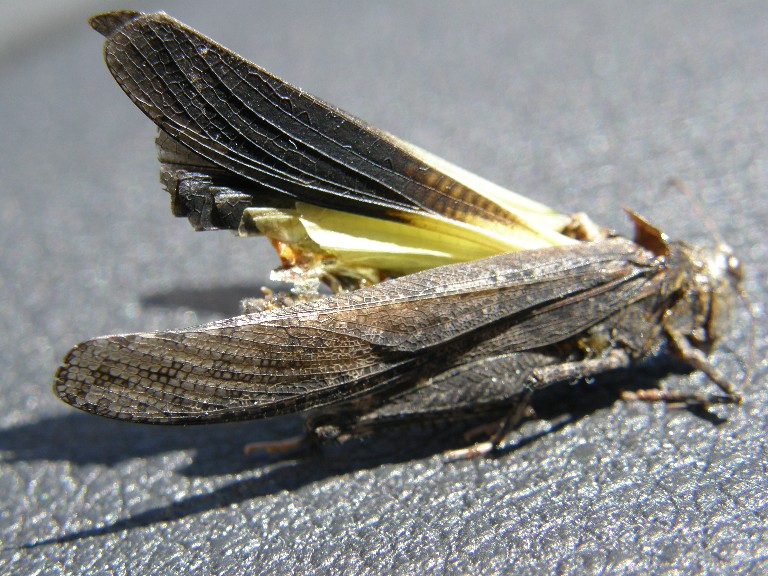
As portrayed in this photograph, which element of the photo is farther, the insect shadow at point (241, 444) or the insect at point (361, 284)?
the insect shadow at point (241, 444)

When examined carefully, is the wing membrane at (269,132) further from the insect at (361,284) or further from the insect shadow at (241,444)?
the insect shadow at (241,444)

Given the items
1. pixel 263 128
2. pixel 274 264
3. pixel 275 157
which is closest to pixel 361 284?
pixel 275 157

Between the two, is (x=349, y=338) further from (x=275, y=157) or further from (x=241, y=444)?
(x=241, y=444)

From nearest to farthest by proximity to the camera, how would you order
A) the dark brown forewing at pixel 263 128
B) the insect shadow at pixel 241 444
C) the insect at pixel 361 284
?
the dark brown forewing at pixel 263 128
the insect at pixel 361 284
the insect shadow at pixel 241 444

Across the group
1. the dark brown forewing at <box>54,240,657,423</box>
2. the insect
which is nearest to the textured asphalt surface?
the insect

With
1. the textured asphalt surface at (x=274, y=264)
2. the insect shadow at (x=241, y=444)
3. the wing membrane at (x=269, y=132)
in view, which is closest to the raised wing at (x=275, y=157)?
the wing membrane at (x=269, y=132)

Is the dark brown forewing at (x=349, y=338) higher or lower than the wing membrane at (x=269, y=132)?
lower

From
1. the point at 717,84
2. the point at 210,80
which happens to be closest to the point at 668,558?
the point at 210,80
